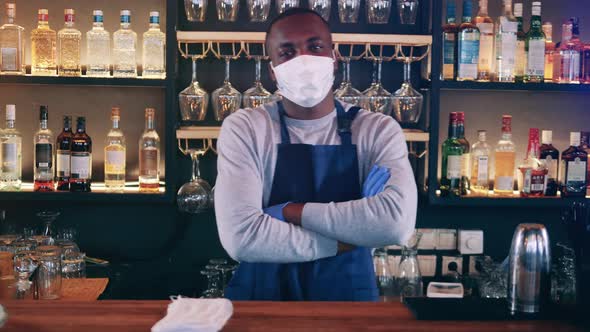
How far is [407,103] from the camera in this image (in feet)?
10.3

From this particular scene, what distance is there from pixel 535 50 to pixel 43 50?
6.78ft

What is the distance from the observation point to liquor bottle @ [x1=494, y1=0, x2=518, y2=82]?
3.18m

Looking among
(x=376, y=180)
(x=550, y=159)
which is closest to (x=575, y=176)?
(x=550, y=159)

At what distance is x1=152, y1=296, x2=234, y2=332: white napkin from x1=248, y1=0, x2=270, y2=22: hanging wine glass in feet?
5.56

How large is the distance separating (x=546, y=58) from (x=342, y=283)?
1.62m

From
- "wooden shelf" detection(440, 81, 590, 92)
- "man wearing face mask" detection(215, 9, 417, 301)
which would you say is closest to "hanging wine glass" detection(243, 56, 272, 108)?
"man wearing face mask" detection(215, 9, 417, 301)

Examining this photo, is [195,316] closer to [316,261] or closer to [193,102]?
[316,261]

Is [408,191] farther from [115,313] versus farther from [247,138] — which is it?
[115,313]

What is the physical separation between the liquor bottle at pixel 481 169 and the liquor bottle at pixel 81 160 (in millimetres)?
1635

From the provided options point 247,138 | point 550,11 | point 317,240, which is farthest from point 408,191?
point 550,11

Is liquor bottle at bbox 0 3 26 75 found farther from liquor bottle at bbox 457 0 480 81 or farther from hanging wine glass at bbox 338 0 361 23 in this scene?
liquor bottle at bbox 457 0 480 81

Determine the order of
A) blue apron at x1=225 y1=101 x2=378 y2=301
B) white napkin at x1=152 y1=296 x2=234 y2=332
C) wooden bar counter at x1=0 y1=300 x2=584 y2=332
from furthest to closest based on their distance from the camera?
1. blue apron at x1=225 y1=101 x2=378 y2=301
2. wooden bar counter at x1=0 y1=300 x2=584 y2=332
3. white napkin at x1=152 y1=296 x2=234 y2=332

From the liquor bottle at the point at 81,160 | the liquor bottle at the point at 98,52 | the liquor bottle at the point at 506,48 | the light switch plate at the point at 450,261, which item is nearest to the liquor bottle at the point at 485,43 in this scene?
the liquor bottle at the point at 506,48

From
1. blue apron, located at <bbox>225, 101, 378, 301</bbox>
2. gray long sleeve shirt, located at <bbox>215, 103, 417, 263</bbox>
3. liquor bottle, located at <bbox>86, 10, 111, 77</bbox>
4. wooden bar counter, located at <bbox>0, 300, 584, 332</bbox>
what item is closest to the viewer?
wooden bar counter, located at <bbox>0, 300, 584, 332</bbox>
